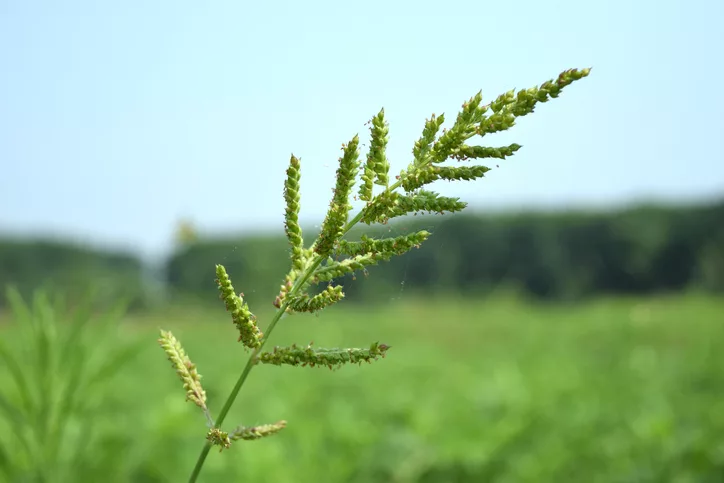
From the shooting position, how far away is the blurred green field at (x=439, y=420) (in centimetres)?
574

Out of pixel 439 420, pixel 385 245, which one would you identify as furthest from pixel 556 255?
pixel 385 245

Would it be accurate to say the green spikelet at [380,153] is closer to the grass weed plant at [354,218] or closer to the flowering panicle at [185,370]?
the grass weed plant at [354,218]

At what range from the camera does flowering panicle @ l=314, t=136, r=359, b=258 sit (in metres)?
0.95

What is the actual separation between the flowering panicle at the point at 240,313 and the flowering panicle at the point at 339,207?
0.40ft

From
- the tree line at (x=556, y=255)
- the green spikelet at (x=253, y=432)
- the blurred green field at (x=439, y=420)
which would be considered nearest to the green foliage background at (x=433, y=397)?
the blurred green field at (x=439, y=420)

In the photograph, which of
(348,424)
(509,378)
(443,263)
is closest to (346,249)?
(348,424)

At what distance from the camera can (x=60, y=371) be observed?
3.03 m

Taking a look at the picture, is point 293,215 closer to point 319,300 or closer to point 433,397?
point 319,300

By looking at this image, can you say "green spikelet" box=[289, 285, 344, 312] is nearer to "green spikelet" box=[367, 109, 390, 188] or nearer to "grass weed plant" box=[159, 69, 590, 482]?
"grass weed plant" box=[159, 69, 590, 482]

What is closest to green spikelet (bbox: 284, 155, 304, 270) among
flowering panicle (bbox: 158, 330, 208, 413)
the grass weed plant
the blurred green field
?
the grass weed plant

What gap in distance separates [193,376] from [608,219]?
39303 millimetres

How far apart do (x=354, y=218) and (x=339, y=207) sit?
1.1 inches

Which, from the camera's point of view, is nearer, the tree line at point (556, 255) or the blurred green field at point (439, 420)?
the blurred green field at point (439, 420)

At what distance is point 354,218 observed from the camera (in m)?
0.94
